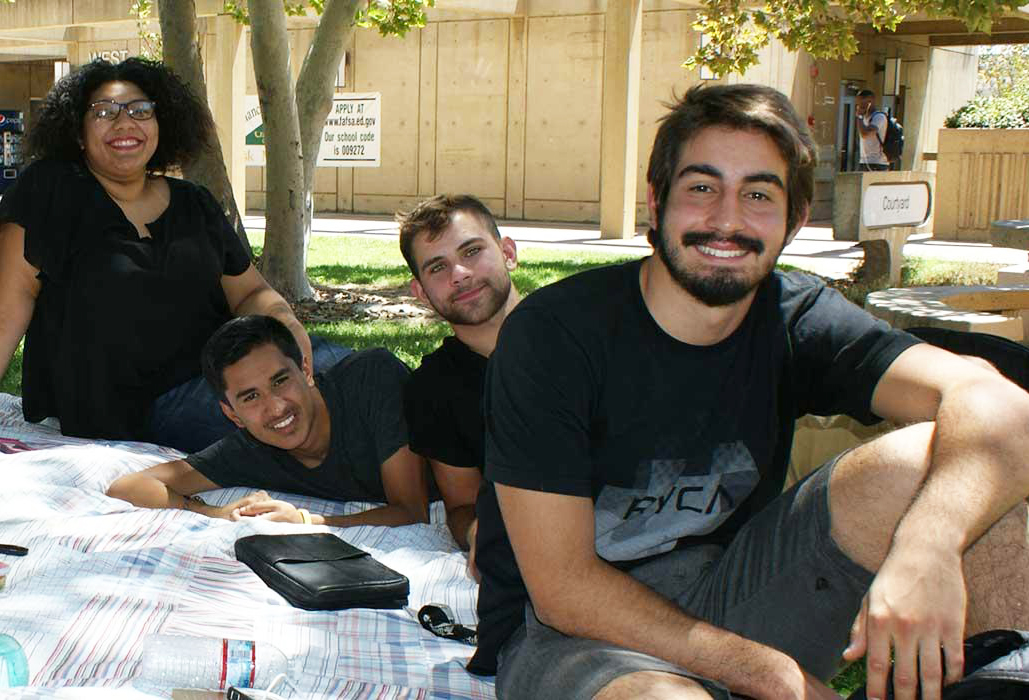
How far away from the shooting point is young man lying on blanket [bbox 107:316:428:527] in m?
3.93

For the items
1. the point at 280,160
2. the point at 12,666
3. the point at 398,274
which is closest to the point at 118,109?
the point at 12,666

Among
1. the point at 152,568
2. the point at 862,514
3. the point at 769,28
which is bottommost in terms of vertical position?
the point at 152,568

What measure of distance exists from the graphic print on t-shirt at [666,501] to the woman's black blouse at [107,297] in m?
2.92

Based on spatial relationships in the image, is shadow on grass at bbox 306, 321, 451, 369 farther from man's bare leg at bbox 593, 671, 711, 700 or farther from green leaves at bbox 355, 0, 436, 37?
man's bare leg at bbox 593, 671, 711, 700

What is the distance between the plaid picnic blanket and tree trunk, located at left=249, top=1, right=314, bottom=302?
5923 millimetres

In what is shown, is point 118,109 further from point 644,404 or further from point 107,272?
point 644,404

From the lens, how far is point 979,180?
54.1ft

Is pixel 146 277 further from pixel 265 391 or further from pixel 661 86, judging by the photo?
pixel 661 86

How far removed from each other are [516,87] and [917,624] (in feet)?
64.9

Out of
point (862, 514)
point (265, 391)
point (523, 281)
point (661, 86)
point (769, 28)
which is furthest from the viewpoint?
point (661, 86)

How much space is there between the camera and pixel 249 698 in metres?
2.48

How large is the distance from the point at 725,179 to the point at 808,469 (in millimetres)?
1957

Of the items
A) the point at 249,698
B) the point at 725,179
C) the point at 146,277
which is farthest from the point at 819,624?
the point at 146,277

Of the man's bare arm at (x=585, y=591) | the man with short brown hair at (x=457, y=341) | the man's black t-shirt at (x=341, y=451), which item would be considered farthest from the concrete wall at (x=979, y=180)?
the man's bare arm at (x=585, y=591)
